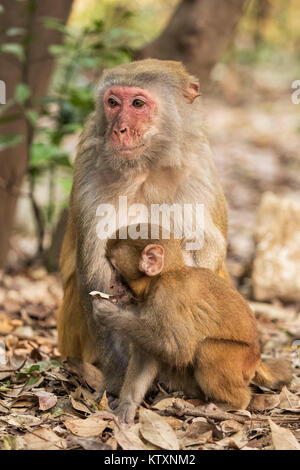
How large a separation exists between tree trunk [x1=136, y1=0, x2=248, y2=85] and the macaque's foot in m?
4.42

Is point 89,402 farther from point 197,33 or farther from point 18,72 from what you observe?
point 197,33

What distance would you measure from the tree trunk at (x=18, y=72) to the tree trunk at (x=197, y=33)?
114 centimetres

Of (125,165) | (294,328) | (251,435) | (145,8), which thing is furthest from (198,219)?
(145,8)

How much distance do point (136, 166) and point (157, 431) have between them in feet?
5.42

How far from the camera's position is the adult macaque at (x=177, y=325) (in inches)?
150

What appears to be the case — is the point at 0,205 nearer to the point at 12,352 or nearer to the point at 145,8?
the point at 12,352

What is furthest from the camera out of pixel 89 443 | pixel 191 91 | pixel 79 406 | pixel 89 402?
pixel 191 91

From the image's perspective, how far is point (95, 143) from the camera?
14.6 feet

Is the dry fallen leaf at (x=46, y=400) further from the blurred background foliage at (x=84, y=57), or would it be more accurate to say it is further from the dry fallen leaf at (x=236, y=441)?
the blurred background foliage at (x=84, y=57)

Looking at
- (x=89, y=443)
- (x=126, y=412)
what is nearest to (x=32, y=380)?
(x=126, y=412)

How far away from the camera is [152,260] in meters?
3.73

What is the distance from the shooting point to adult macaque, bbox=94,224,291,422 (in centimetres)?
381

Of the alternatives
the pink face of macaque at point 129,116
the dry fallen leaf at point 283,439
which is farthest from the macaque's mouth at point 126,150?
the dry fallen leaf at point 283,439

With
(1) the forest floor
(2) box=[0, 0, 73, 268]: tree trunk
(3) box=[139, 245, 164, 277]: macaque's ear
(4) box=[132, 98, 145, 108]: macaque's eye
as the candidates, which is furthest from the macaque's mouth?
(2) box=[0, 0, 73, 268]: tree trunk
